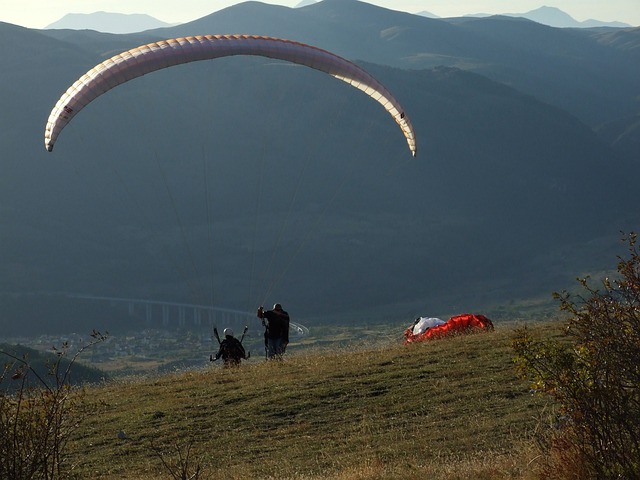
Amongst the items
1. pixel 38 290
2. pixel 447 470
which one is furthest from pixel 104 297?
pixel 447 470

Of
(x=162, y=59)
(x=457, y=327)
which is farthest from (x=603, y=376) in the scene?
(x=162, y=59)

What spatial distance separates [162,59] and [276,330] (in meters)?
6.84

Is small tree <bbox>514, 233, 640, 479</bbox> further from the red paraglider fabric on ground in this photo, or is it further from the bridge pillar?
the bridge pillar

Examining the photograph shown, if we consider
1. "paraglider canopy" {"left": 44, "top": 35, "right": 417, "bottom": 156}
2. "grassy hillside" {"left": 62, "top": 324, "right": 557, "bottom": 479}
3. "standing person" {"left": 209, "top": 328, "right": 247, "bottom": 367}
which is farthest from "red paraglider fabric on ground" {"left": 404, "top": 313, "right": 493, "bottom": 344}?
"paraglider canopy" {"left": 44, "top": 35, "right": 417, "bottom": 156}

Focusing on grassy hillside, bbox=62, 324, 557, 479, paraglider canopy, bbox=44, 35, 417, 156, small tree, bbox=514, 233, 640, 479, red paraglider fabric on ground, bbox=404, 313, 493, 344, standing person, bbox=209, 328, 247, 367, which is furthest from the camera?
standing person, bbox=209, 328, 247, 367

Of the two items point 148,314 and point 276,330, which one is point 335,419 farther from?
point 148,314

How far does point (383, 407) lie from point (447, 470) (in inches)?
209

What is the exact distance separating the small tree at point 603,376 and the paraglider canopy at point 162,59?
14779mm

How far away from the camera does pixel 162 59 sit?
2278 centimetres

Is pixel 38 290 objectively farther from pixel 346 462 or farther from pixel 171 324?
pixel 346 462

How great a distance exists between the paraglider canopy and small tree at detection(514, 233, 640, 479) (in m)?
14.8

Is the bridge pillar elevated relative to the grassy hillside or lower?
lower

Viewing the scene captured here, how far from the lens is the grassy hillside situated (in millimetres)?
13438

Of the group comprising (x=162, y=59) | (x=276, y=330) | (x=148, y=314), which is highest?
(x=162, y=59)
